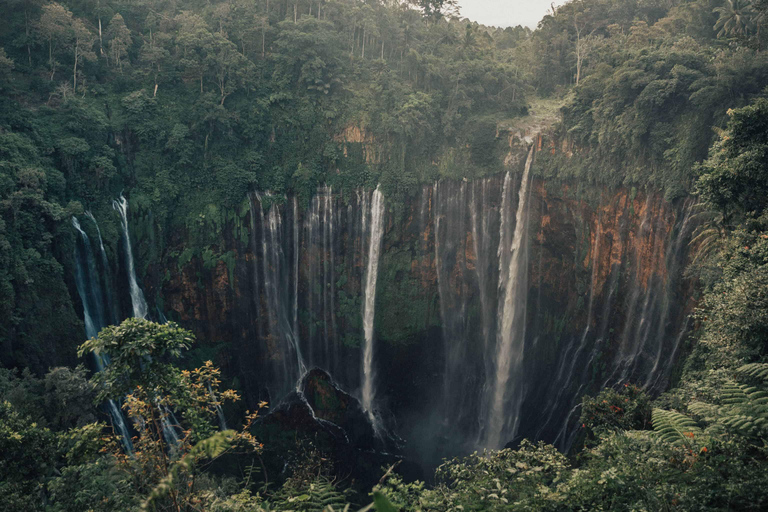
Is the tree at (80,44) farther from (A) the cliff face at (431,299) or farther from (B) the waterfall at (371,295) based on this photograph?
(B) the waterfall at (371,295)

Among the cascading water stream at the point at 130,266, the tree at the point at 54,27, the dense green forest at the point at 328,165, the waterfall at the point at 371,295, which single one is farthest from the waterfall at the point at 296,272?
the tree at the point at 54,27

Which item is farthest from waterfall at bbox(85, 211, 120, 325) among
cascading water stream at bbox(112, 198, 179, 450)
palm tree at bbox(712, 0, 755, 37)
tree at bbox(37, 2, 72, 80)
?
palm tree at bbox(712, 0, 755, 37)

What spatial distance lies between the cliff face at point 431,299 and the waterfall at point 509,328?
0.40 ft

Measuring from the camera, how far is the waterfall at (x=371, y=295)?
65.7 ft

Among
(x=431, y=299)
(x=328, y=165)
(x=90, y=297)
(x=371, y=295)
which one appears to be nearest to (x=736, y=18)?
(x=431, y=299)

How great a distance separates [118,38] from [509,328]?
19.2 meters

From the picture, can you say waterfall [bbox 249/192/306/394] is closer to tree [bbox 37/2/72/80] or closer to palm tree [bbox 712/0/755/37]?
tree [bbox 37/2/72/80]


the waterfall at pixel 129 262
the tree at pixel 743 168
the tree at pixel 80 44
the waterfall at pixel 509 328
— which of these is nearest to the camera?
the tree at pixel 743 168

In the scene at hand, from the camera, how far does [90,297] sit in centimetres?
1522

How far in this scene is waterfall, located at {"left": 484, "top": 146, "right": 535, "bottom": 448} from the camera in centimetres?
1917

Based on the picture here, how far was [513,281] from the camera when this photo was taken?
64.1 feet

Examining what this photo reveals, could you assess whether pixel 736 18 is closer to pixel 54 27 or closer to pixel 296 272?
pixel 296 272

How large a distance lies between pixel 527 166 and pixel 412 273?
6.37 meters

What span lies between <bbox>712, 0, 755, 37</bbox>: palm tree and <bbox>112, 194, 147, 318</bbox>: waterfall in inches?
877
